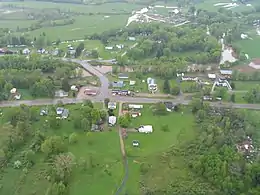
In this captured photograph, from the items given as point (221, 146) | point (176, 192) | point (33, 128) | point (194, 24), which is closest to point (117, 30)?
point (194, 24)

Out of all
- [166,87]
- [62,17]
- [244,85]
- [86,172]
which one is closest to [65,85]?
[166,87]

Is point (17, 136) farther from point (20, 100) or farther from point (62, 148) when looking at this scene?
point (20, 100)

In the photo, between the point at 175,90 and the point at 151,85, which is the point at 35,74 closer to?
the point at 151,85

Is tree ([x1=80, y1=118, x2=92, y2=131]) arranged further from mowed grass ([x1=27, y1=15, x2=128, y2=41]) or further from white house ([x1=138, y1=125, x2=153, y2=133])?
mowed grass ([x1=27, y1=15, x2=128, y2=41])

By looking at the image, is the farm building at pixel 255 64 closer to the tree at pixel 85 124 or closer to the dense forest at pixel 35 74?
the dense forest at pixel 35 74

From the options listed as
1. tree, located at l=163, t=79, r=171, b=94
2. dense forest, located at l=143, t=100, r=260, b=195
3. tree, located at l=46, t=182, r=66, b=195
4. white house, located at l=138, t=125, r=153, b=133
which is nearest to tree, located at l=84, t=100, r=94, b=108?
white house, located at l=138, t=125, r=153, b=133

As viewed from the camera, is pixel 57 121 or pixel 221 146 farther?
pixel 57 121
